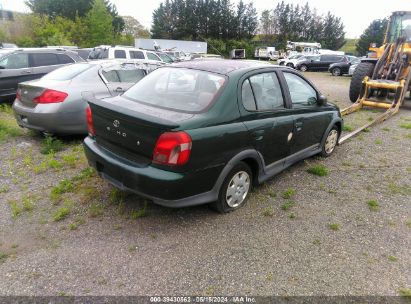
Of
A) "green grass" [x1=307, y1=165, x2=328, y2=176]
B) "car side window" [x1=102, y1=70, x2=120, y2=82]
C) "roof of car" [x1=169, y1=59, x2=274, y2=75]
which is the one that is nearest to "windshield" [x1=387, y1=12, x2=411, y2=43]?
"green grass" [x1=307, y1=165, x2=328, y2=176]

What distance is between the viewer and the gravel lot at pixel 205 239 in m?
2.63

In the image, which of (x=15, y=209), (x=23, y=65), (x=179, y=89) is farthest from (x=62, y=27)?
(x=179, y=89)

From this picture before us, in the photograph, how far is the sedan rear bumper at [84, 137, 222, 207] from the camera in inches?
116

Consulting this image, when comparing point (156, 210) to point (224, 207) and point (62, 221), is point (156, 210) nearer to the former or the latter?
point (224, 207)

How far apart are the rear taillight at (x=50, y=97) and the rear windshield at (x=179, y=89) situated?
84.1 inches

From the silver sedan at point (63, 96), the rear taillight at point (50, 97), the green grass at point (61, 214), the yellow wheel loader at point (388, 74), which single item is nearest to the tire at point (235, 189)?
the green grass at point (61, 214)

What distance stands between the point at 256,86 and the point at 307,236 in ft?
5.72

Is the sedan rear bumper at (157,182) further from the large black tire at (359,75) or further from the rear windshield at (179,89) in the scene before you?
the large black tire at (359,75)

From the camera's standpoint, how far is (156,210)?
142 inches

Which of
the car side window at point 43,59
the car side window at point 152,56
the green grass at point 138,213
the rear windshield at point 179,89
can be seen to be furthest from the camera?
the car side window at point 152,56

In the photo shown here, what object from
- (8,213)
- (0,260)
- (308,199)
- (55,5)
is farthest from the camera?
(55,5)

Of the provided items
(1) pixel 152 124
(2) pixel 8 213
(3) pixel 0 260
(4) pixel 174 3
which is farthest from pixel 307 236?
(4) pixel 174 3

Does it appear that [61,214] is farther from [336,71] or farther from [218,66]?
[336,71]

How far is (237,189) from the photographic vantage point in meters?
3.62
